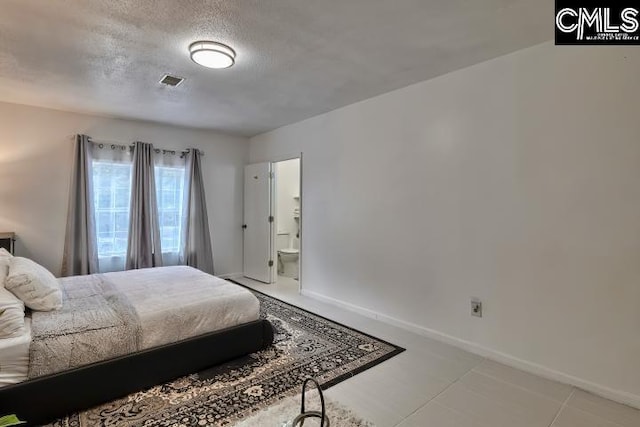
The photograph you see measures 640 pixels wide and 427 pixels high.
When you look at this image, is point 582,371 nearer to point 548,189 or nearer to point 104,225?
point 548,189

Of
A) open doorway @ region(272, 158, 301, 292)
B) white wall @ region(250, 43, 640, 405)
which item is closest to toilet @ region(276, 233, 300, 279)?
open doorway @ region(272, 158, 301, 292)

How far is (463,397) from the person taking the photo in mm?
2166

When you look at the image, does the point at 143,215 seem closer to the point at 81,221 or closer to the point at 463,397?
the point at 81,221

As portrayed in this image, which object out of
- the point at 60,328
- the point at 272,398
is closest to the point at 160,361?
the point at 60,328

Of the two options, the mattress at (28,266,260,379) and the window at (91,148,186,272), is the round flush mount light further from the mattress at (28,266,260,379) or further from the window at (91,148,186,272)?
the window at (91,148,186,272)

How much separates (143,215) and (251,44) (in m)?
3.12

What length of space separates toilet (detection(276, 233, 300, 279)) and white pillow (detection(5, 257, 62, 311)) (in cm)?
356

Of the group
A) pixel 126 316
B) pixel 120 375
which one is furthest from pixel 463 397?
pixel 126 316

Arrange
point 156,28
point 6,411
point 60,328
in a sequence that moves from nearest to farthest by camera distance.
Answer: point 6,411, point 60,328, point 156,28

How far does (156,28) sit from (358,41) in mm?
1416

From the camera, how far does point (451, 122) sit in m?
2.98

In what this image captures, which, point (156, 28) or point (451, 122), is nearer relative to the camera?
point (156, 28)

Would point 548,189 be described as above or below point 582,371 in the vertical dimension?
above

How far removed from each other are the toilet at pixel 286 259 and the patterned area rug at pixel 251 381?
8.24ft
